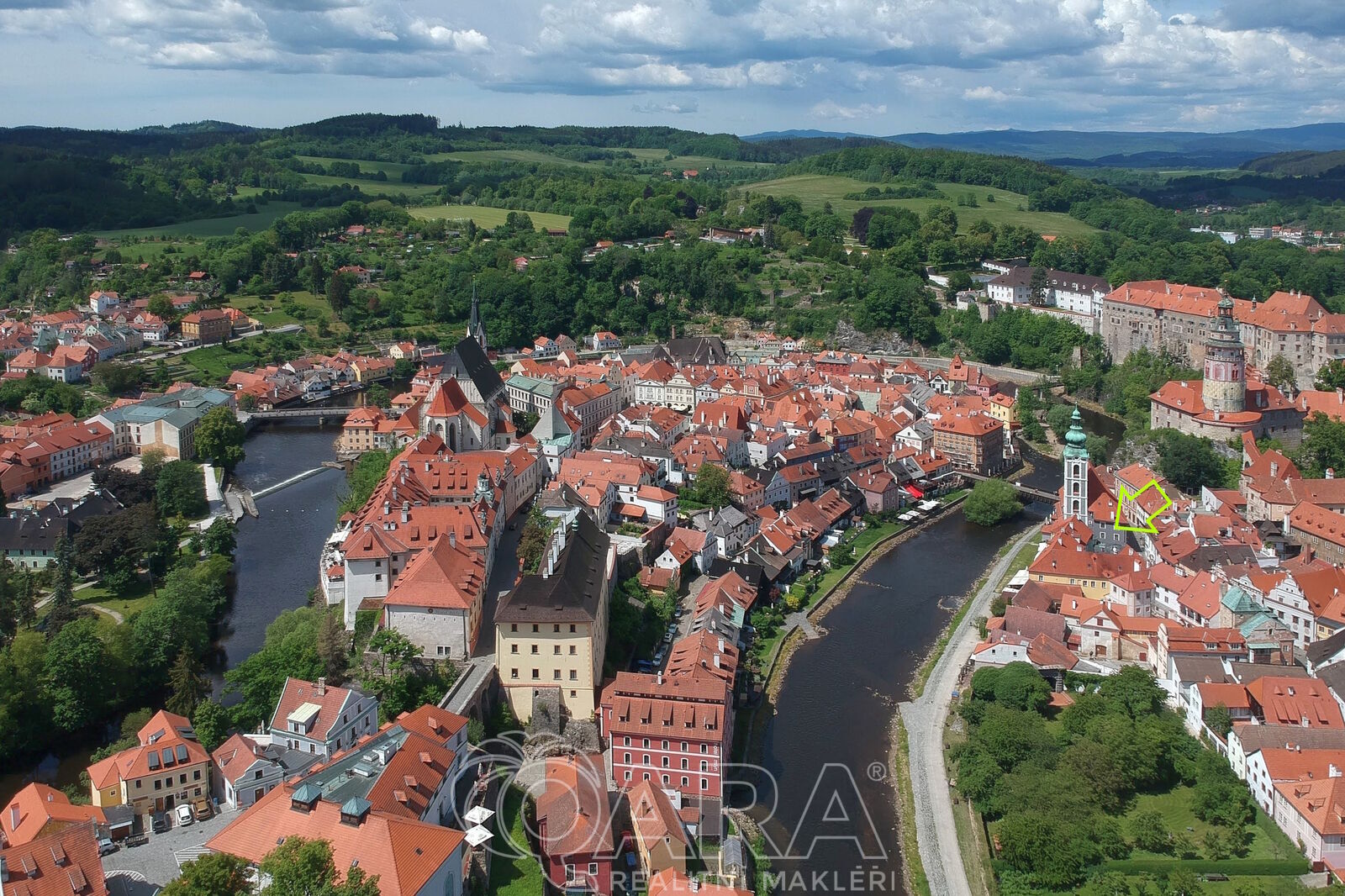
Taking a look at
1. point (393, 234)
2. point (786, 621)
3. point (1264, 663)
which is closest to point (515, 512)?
point (786, 621)

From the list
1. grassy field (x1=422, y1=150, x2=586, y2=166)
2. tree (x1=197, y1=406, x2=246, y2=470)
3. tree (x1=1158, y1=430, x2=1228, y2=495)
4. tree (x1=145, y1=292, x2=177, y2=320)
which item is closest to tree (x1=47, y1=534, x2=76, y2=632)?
tree (x1=197, y1=406, x2=246, y2=470)

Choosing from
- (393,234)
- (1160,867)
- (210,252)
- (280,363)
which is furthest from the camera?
(393,234)

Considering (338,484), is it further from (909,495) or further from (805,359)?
(805,359)

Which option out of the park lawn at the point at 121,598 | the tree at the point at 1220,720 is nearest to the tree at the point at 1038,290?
the tree at the point at 1220,720

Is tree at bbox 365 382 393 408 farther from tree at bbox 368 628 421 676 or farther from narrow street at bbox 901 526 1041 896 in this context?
narrow street at bbox 901 526 1041 896

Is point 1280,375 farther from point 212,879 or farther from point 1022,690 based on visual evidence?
point 212,879

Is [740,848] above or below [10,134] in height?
below
